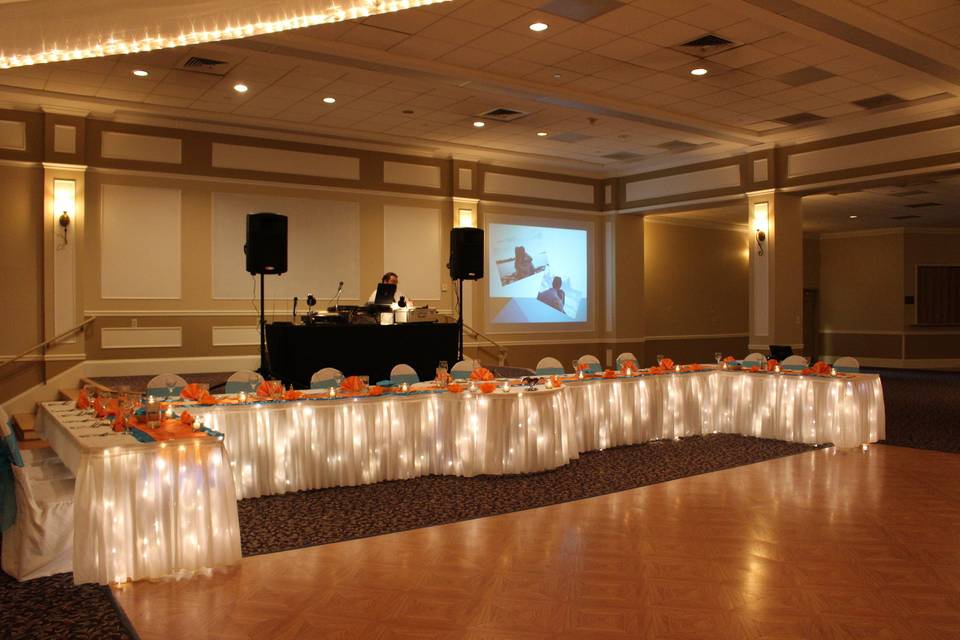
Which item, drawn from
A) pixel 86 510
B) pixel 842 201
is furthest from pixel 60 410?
pixel 842 201

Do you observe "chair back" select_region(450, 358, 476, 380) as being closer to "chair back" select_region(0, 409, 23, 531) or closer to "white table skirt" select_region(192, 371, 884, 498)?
"white table skirt" select_region(192, 371, 884, 498)

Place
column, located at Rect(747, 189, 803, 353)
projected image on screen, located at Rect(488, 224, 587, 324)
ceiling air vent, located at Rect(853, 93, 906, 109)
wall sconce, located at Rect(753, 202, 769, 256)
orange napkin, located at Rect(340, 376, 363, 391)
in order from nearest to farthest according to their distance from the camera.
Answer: orange napkin, located at Rect(340, 376, 363, 391) < ceiling air vent, located at Rect(853, 93, 906, 109) < column, located at Rect(747, 189, 803, 353) < wall sconce, located at Rect(753, 202, 769, 256) < projected image on screen, located at Rect(488, 224, 587, 324)

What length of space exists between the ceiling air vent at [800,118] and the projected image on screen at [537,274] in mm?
4522

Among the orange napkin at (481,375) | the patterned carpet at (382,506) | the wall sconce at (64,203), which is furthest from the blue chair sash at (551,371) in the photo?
the wall sconce at (64,203)

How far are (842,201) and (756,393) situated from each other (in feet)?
26.1

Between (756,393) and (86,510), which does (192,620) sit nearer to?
(86,510)

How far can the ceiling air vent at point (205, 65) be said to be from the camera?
310 inches

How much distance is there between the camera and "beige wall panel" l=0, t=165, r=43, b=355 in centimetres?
908

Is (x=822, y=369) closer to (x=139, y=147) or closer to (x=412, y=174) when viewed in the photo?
(x=412, y=174)

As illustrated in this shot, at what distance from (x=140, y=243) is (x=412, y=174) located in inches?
162

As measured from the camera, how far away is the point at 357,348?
8.66 metres

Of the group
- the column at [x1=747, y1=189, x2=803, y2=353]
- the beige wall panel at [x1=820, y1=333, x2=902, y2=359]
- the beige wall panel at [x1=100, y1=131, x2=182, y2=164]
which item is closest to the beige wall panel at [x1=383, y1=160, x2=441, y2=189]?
the beige wall panel at [x1=100, y1=131, x2=182, y2=164]

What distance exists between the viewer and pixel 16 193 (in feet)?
29.9

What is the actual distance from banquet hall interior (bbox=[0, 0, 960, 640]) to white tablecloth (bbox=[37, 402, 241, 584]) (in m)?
0.01
